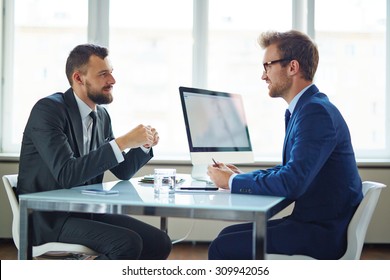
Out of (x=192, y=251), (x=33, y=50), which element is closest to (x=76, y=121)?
(x=192, y=251)

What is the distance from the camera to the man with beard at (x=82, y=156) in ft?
6.51

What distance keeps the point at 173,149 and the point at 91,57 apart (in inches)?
76.1

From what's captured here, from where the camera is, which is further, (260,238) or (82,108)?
(82,108)

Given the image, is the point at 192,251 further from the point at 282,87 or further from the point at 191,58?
the point at 282,87

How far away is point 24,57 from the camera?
4.28 meters

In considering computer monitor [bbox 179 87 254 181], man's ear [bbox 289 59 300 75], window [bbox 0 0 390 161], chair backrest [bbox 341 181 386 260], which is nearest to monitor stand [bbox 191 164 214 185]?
computer monitor [bbox 179 87 254 181]

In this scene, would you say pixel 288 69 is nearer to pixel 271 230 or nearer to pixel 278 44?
pixel 278 44

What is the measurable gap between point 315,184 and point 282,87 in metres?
0.46

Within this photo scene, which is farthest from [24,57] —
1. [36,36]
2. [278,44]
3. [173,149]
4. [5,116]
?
[278,44]

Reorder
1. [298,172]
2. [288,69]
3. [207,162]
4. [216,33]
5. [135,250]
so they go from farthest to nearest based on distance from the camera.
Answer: [216,33] < [207,162] < [288,69] < [135,250] < [298,172]

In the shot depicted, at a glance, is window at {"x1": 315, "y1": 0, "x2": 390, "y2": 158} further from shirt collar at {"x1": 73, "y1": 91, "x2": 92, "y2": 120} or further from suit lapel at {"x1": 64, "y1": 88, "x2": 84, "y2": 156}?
suit lapel at {"x1": 64, "y1": 88, "x2": 84, "y2": 156}

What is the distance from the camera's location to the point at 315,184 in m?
1.94

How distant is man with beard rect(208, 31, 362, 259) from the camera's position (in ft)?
5.89

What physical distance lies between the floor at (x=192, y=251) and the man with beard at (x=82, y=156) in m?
1.34
